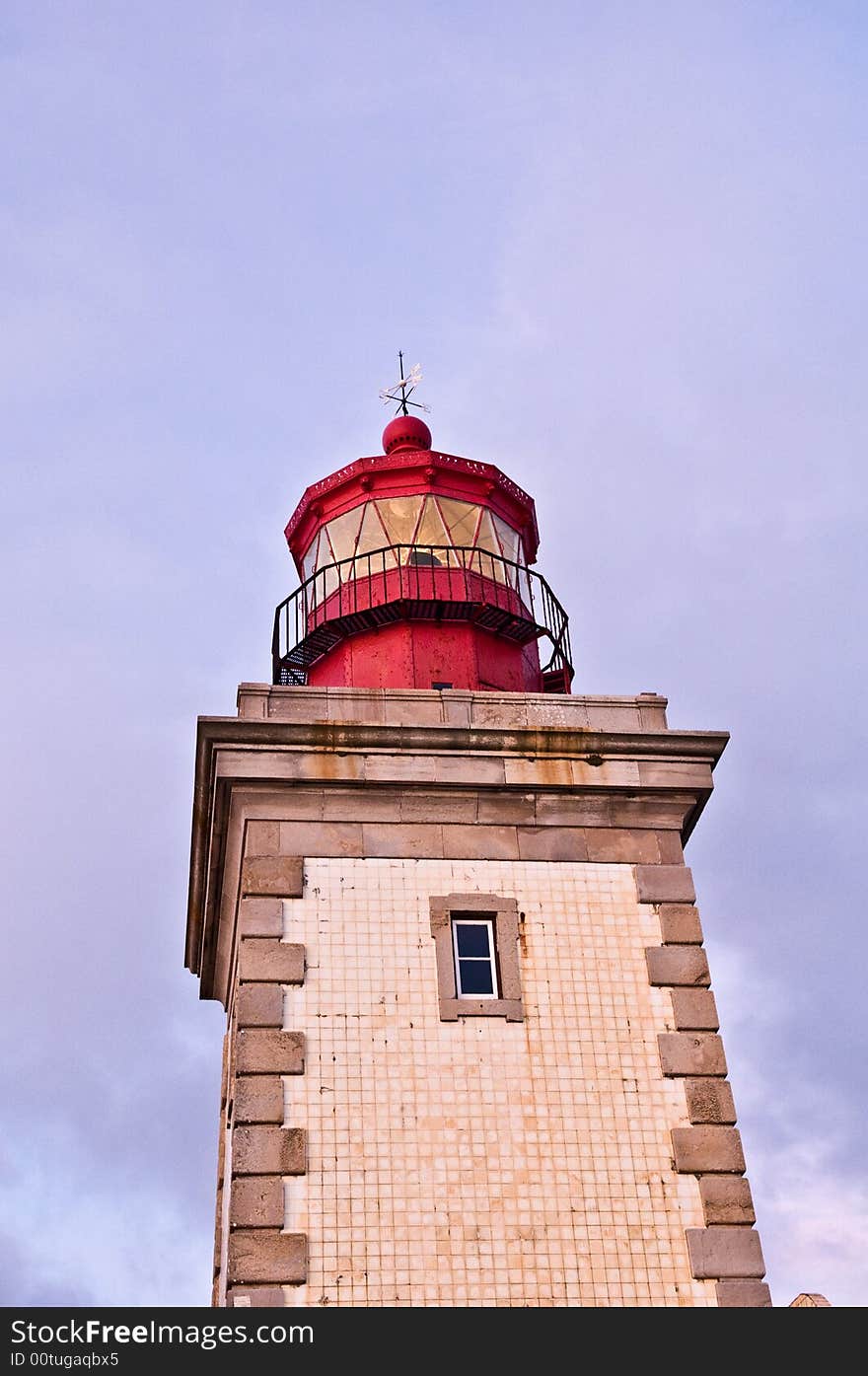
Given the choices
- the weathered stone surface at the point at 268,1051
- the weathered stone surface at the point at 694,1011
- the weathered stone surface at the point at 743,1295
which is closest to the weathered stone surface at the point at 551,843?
the weathered stone surface at the point at 694,1011

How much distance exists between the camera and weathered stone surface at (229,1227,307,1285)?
1132 cm

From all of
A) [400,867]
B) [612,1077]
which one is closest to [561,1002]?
[612,1077]

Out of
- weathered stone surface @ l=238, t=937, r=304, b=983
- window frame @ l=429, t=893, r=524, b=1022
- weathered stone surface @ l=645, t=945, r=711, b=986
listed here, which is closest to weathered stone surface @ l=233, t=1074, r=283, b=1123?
weathered stone surface @ l=238, t=937, r=304, b=983

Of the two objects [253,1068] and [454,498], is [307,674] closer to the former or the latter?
[454,498]

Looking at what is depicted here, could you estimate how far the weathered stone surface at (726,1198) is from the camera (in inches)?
475

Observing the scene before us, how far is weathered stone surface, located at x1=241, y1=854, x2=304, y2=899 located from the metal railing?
322cm

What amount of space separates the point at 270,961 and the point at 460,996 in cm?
157

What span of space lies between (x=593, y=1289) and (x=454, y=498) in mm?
8361

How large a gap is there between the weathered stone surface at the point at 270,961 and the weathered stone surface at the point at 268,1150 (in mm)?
1208

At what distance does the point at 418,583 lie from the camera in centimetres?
1581

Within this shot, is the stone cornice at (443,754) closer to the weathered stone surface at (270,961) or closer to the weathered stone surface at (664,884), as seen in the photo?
the weathered stone surface at (664,884)

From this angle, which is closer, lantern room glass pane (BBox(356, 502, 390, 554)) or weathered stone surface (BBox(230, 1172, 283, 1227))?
weathered stone surface (BBox(230, 1172, 283, 1227))

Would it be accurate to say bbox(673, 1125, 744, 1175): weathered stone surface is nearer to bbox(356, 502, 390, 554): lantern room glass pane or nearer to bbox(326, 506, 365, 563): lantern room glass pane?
bbox(356, 502, 390, 554): lantern room glass pane

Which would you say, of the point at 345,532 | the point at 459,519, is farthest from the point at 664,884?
the point at 345,532
